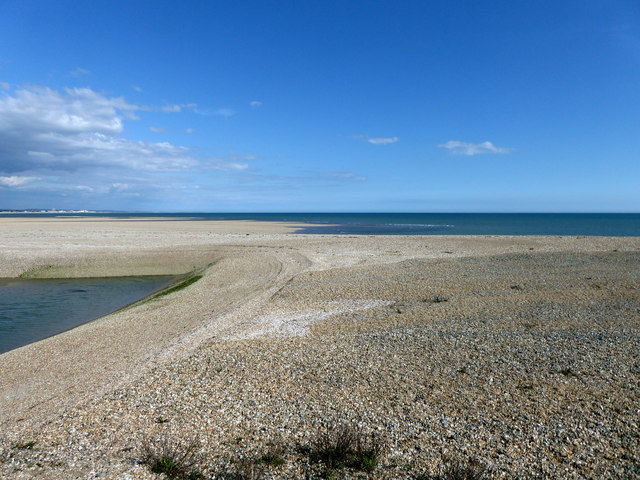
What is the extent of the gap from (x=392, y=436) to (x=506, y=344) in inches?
240

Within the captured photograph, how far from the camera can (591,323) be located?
13.7m

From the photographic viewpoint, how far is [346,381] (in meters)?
9.41

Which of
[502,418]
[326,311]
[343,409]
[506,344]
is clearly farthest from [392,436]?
[326,311]

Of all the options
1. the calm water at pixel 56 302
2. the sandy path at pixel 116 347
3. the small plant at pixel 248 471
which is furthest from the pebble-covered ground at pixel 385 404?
the calm water at pixel 56 302

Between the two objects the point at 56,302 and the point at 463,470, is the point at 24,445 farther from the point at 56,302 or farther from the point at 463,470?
the point at 56,302

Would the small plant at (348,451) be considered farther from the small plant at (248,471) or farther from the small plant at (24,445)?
the small plant at (24,445)

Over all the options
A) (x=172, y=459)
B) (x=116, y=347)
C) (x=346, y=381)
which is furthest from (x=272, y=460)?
(x=116, y=347)

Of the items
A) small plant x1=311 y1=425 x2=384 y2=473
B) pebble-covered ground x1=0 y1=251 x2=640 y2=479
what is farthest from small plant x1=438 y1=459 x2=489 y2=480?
small plant x1=311 y1=425 x2=384 y2=473

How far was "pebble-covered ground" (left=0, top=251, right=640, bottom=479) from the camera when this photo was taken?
6.40m

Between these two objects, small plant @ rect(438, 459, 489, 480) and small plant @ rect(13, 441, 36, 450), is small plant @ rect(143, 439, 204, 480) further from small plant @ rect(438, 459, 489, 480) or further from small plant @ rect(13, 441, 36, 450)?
small plant @ rect(438, 459, 489, 480)

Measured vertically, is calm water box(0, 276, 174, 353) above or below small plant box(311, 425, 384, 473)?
below

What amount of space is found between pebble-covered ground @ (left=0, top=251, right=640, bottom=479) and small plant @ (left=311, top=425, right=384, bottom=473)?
6 cm

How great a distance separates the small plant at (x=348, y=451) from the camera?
632 centimetres

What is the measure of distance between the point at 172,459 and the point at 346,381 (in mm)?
4163
